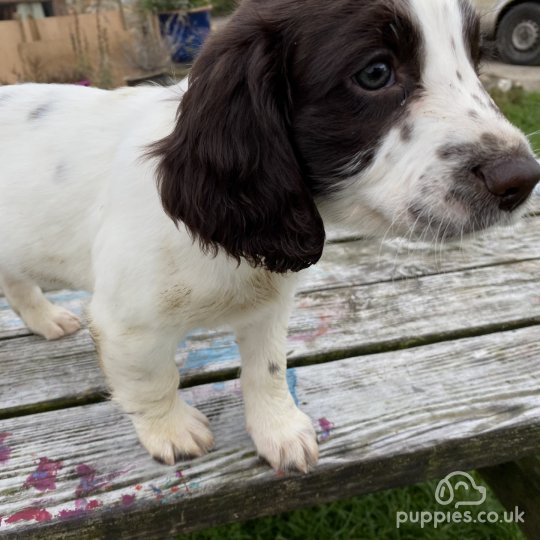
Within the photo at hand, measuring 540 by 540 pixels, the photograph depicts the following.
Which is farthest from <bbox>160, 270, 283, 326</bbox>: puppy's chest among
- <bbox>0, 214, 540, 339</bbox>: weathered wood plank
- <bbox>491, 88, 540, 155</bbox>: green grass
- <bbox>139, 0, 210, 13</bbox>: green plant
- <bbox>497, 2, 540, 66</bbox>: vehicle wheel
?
<bbox>139, 0, 210, 13</bbox>: green plant

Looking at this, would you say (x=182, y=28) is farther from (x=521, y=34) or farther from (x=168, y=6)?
(x=521, y=34)

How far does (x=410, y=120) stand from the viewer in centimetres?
140

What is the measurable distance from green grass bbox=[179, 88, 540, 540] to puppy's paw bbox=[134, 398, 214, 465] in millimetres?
864

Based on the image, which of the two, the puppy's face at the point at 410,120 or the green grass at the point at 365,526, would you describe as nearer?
the puppy's face at the point at 410,120

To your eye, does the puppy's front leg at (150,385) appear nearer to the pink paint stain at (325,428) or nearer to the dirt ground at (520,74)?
the pink paint stain at (325,428)

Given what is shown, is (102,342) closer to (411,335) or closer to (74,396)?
(74,396)

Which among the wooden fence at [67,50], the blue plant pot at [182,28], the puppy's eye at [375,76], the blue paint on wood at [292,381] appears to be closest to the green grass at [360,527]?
the blue paint on wood at [292,381]

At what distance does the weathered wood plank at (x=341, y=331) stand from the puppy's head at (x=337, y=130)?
88 centimetres

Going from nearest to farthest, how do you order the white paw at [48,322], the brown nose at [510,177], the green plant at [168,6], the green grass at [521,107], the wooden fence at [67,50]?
the brown nose at [510,177]
the white paw at [48,322]
the green grass at [521,107]
the wooden fence at [67,50]
the green plant at [168,6]

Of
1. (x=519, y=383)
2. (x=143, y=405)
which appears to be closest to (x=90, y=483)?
(x=143, y=405)

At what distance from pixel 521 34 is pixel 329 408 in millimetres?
8355

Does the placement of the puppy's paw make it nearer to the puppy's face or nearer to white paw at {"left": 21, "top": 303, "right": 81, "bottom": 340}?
white paw at {"left": 21, "top": 303, "right": 81, "bottom": 340}

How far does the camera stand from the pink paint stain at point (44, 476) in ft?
5.77

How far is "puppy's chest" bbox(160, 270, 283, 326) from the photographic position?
163cm
